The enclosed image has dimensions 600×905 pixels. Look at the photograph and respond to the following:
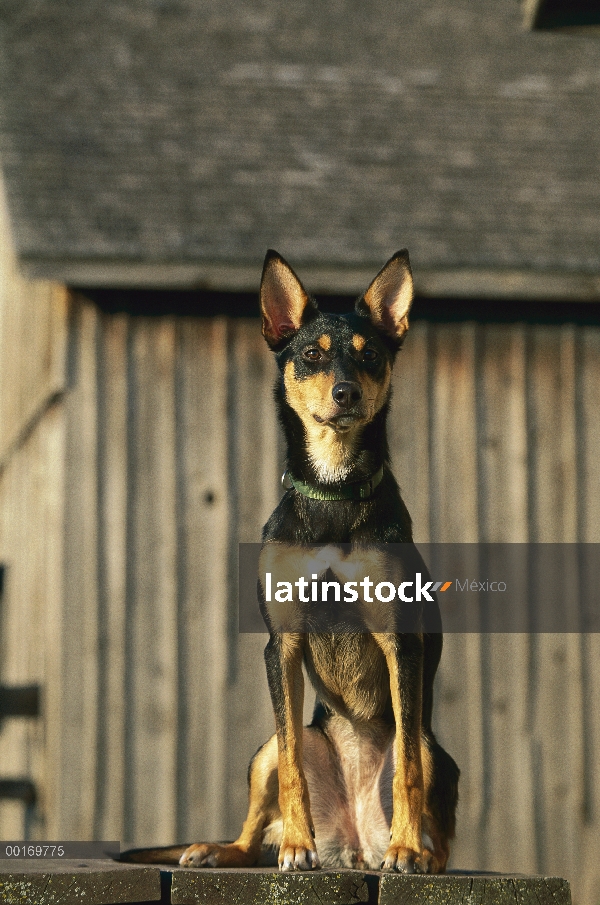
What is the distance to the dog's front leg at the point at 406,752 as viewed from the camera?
319 cm

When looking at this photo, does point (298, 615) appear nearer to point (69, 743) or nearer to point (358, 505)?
point (358, 505)

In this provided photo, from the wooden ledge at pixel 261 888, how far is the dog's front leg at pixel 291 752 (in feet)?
0.23

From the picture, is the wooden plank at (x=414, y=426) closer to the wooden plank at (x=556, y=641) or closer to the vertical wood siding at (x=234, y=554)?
the vertical wood siding at (x=234, y=554)

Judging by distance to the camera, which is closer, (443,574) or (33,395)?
(443,574)

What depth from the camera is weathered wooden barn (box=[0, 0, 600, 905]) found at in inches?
295

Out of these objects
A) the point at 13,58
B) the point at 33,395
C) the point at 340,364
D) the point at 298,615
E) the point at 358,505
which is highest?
the point at 13,58

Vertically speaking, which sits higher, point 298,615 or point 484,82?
point 484,82

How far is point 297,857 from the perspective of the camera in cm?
318

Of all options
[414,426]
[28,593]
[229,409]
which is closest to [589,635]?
[414,426]

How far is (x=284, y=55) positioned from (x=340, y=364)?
6636 mm

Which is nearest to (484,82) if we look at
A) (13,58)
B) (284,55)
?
(284,55)

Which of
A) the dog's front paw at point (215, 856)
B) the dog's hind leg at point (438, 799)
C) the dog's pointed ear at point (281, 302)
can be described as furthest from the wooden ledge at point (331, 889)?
the dog's pointed ear at point (281, 302)

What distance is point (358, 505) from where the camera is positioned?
11.1ft

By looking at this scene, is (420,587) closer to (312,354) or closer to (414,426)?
(312,354)
